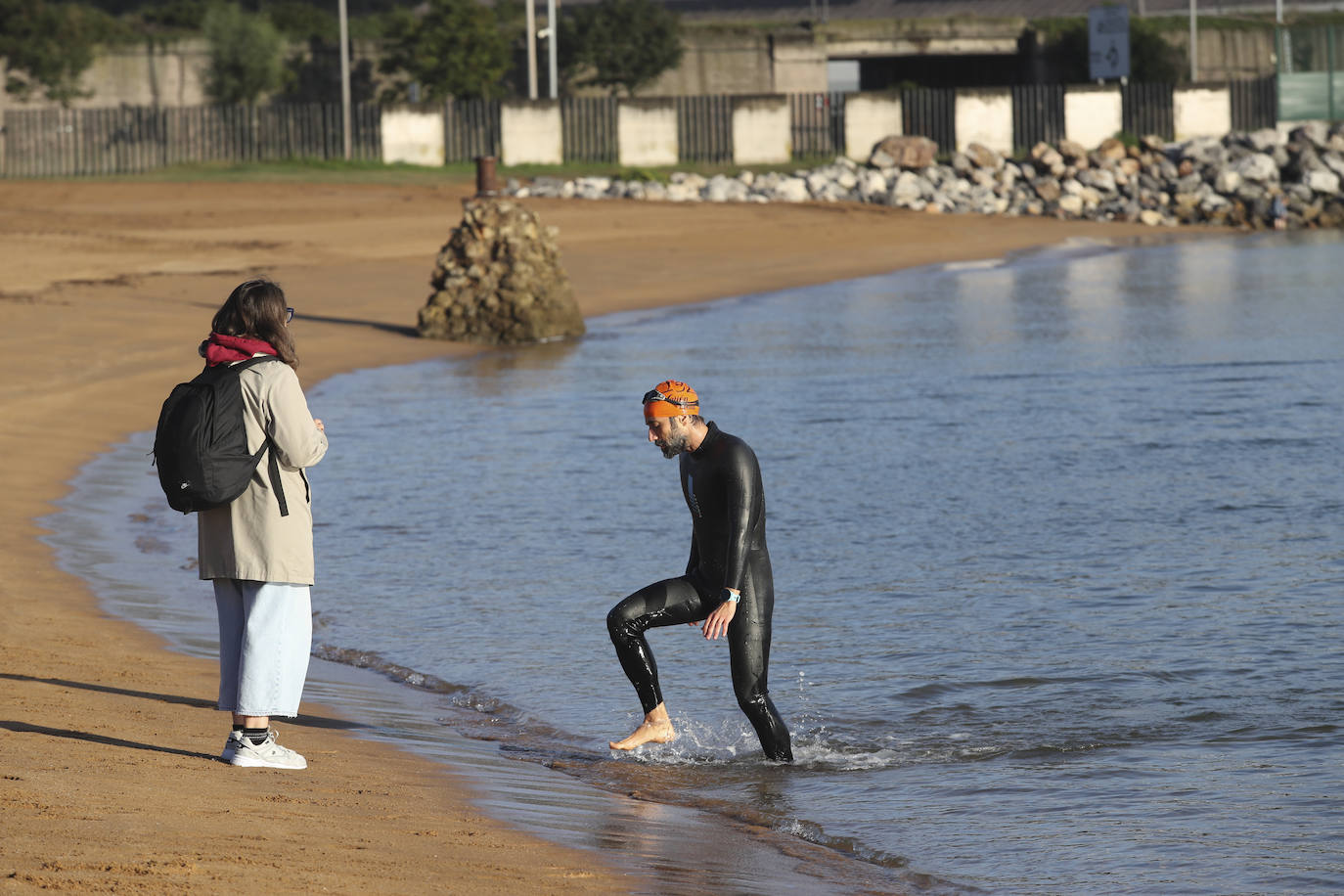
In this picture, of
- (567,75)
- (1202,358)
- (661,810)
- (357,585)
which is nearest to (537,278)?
(1202,358)

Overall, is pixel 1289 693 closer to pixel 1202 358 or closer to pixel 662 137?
pixel 1202 358

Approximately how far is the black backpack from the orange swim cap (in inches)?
66.6

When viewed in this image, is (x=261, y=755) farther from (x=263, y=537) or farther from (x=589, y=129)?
(x=589, y=129)

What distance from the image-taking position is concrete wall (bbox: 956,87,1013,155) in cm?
5522

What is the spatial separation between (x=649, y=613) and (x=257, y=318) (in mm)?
2226

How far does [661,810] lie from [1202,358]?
1754cm

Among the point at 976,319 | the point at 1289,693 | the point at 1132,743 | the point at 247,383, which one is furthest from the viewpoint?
the point at 976,319

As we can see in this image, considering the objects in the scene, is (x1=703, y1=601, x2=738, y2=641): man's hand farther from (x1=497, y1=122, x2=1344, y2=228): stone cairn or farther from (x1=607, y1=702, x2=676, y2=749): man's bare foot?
(x1=497, y1=122, x2=1344, y2=228): stone cairn

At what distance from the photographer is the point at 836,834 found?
712cm

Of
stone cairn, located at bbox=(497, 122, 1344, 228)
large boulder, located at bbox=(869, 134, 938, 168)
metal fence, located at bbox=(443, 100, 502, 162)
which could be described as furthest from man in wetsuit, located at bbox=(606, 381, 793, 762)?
metal fence, located at bbox=(443, 100, 502, 162)

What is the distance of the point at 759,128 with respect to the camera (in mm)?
54219

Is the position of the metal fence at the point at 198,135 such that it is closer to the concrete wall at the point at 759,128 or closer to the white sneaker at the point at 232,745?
the concrete wall at the point at 759,128

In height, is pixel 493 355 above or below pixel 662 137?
below

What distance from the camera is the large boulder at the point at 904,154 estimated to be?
2045 inches
